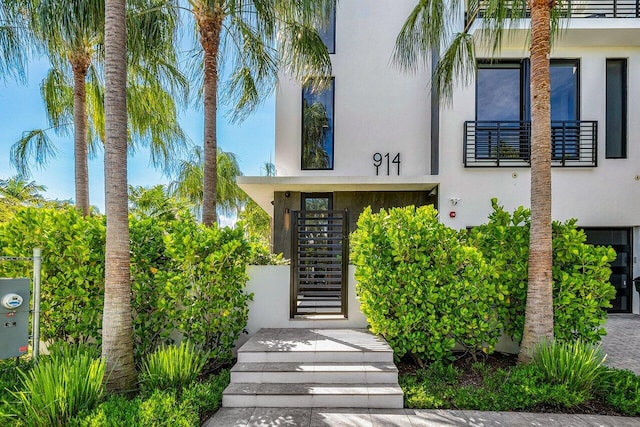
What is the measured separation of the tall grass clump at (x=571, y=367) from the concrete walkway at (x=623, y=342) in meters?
1.52

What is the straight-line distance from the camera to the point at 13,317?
4.46 m

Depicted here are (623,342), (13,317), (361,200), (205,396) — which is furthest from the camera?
(361,200)

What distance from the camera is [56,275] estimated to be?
5.01 m

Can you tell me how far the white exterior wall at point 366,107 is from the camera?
394 inches

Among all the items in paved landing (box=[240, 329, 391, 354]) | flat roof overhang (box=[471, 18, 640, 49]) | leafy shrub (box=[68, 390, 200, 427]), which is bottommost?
leafy shrub (box=[68, 390, 200, 427])

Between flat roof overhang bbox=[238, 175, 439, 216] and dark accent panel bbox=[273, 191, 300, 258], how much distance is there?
536 millimetres

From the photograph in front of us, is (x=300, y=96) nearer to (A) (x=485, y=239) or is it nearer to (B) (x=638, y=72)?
(A) (x=485, y=239)

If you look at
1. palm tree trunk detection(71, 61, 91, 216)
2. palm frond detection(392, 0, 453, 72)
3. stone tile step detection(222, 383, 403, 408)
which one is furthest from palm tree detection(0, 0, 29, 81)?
stone tile step detection(222, 383, 403, 408)

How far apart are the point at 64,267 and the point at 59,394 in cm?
222

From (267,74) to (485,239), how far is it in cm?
608

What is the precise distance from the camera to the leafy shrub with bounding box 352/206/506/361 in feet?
16.3

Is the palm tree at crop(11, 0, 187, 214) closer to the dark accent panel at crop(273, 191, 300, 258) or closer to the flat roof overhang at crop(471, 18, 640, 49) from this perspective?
the dark accent panel at crop(273, 191, 300, 258)

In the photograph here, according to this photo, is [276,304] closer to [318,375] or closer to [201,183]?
[318,375]

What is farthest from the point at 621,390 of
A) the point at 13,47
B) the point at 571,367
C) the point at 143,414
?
the point at 13,47
